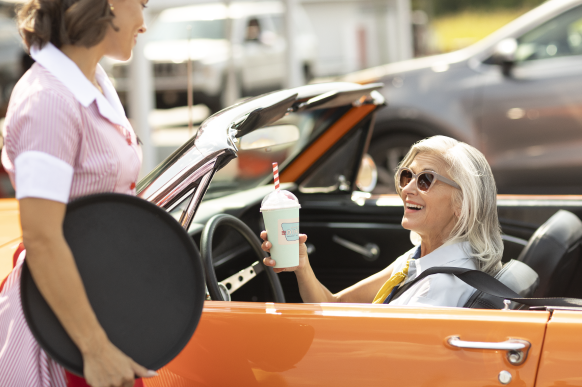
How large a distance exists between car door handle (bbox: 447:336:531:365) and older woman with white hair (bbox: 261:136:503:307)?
1.21 ft

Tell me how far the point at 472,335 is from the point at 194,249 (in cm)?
70

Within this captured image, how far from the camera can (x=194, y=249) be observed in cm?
138

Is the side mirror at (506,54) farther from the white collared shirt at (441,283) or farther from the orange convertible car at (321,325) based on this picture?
the white collared shirt at (441,283)

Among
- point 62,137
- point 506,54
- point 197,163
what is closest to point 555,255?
point 197,163

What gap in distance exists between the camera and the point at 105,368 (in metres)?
1.24

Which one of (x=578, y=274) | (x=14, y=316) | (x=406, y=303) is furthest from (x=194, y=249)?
(x=578, y=274)

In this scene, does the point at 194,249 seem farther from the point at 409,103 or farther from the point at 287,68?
the point at 287,68

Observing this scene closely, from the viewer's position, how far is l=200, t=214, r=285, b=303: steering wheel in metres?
1.96

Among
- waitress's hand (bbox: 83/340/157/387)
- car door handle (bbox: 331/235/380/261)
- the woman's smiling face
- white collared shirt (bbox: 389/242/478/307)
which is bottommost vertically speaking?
car door handle (bbox: 331/235/380/261)

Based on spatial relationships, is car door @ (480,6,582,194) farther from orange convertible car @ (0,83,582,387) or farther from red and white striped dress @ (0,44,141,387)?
red and white striped dress @ (0,44,141,387)

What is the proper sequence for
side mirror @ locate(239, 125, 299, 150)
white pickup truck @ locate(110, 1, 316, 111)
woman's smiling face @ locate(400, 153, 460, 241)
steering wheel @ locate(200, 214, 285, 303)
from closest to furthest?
1. steering wheel @ locate(200, 214, 285, 303)
2. woman's smiling face @ locate(400, 153, 460, 241)
3. side mirror @ locate(239, 125, 299, 150)
4. white pickup truck @ locate(110, 1, 316, 111)

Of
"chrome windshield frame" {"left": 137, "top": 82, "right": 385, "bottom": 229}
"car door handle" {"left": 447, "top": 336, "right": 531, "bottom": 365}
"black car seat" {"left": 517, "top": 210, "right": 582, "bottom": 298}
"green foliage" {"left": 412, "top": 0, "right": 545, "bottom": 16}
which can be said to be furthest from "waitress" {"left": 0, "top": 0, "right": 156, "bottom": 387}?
"green foliage" {"left": 412, "top": 0, "right": 545, "bottom": 16}

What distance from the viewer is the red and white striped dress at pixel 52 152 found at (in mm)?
1187

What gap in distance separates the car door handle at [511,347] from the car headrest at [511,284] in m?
0.23
